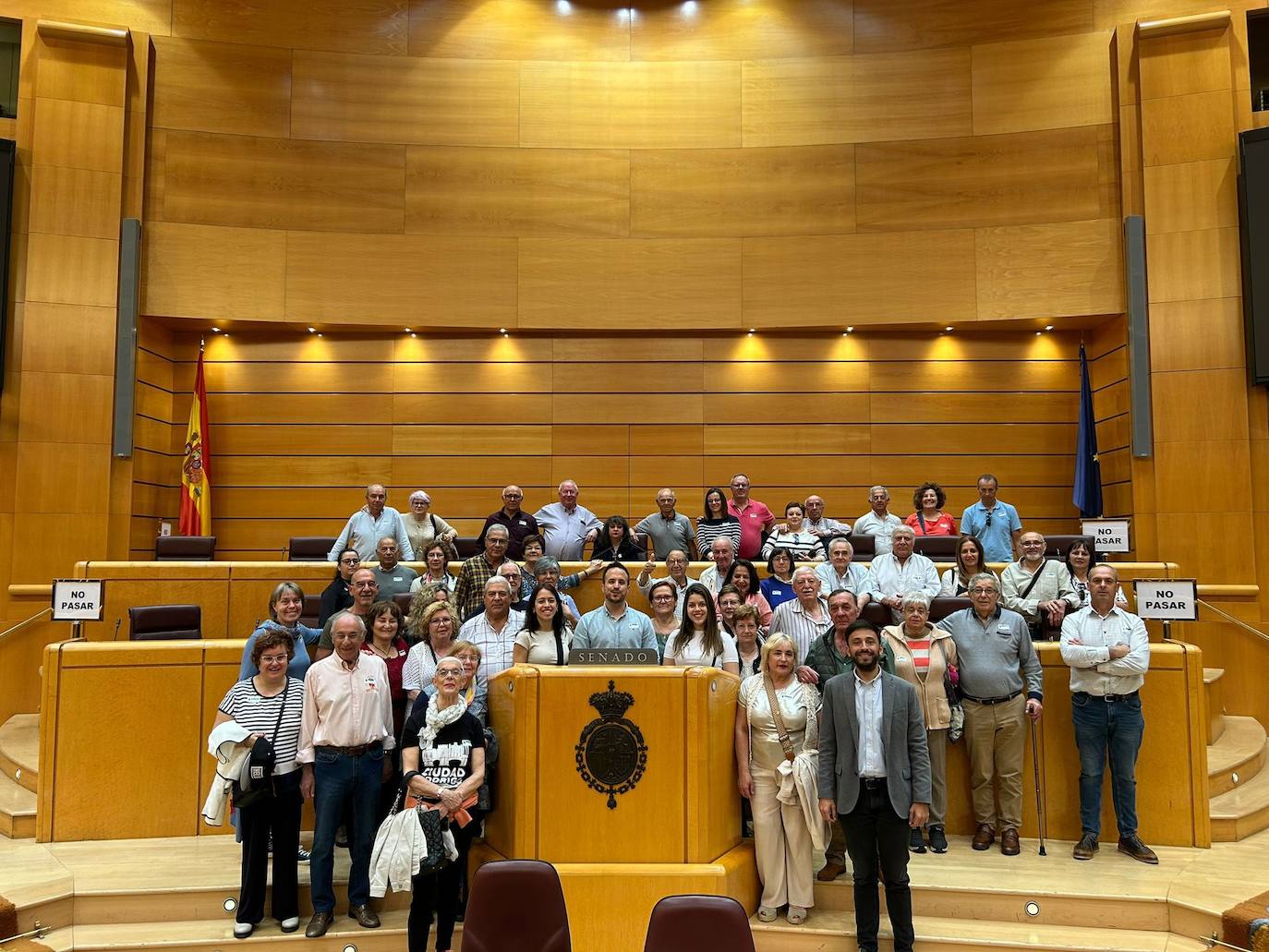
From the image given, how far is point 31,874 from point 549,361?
662 centimetres

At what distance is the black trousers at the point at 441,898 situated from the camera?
4113 millimetres

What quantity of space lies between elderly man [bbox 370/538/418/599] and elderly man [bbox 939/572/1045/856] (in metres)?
3.30

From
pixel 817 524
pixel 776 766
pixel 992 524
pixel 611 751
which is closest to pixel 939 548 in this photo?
pixel 817 524

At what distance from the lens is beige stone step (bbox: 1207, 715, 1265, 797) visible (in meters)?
5.93

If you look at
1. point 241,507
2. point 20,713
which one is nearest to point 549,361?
point 241,507

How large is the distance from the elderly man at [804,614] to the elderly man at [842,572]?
68 centimetres

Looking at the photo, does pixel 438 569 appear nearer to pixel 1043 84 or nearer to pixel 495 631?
pixel 495 631

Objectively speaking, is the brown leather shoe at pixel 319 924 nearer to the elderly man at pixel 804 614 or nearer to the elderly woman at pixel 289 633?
the elderly woman at pixel 289 633

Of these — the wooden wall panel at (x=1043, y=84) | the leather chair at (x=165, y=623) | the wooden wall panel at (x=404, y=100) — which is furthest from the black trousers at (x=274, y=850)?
the wooden wall panel at (x=1043, y=84)

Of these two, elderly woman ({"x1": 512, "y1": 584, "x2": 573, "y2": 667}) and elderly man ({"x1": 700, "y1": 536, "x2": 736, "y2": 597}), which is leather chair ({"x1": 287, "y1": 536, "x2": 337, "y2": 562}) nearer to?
elderly man ({"x1": 700, "y1": 536, "x2": 736, "y2": 597})

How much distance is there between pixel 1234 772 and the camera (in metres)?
6.12

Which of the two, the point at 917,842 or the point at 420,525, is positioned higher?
the point at 420,525

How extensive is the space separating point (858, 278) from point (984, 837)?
604cm

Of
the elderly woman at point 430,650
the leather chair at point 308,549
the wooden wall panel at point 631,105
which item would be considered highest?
the wooden wall panel at point 631,105
